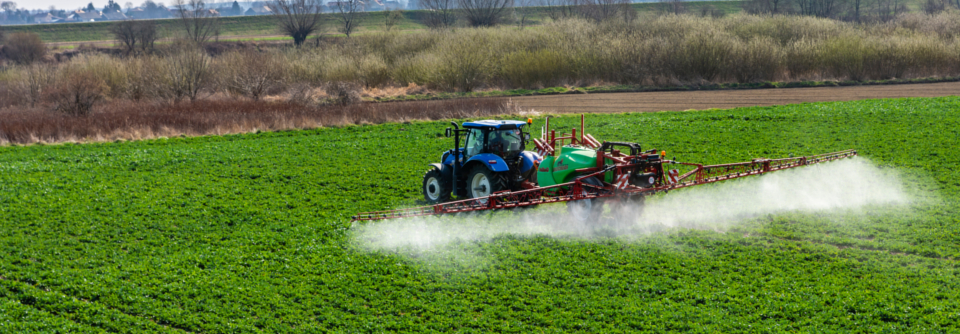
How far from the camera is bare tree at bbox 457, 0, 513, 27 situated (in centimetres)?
8191

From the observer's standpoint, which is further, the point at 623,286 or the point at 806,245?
the point at 806,245

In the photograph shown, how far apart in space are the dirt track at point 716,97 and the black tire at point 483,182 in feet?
74.7

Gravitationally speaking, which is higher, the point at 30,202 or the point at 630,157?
the point at 630,157

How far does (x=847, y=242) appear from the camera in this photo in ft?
43.2

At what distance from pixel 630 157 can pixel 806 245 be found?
4.00m

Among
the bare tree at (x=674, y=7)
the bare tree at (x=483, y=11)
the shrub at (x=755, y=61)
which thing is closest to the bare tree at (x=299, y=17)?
the bare tree at (x=483, y=11)

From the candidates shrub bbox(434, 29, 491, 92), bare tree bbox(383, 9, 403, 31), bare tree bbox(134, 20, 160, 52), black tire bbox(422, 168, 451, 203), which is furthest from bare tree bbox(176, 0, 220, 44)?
black tire bbox(422, 168, 451, 203)

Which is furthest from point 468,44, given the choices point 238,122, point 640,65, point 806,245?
point 806,245

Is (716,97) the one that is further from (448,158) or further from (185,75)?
(185,75)

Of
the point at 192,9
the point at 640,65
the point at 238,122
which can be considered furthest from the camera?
the point at 192,9

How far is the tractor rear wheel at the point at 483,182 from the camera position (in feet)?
50.4

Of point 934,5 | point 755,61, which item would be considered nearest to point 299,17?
point 755,61

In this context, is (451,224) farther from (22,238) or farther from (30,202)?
(30,202)

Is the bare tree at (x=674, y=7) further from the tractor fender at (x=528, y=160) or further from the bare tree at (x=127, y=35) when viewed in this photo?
the tractor fender at (x=528, y=160)
